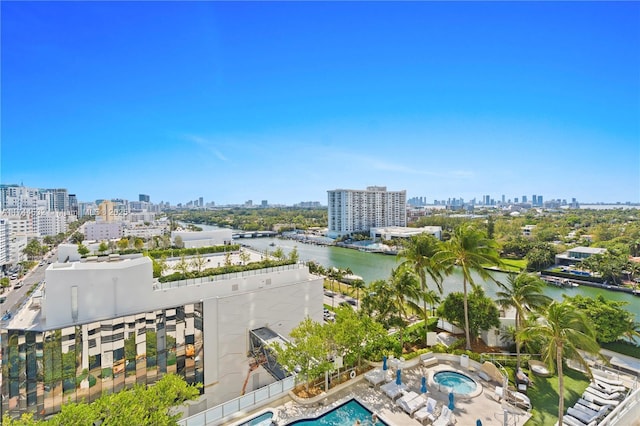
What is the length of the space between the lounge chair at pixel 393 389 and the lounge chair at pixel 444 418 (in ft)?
3.86

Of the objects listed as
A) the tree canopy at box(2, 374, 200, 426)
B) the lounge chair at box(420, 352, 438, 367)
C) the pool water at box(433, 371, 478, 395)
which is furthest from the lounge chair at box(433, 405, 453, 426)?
the tree canopy at box(2, 374, 200, 426)

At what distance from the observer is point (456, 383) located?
10008 mm

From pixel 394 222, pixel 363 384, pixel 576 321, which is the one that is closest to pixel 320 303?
pixel 363 384

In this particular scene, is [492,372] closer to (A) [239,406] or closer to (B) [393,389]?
(B) [393,389]

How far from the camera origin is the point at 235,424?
733 cm

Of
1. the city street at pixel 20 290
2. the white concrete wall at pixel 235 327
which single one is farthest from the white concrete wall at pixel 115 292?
the city street at pixel 20 290

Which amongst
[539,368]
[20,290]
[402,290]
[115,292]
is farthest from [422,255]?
[20,290]

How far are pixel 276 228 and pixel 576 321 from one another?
83.5 meters

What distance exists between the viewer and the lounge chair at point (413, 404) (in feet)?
26.8

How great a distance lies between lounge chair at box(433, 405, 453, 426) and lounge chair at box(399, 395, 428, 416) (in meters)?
0.50

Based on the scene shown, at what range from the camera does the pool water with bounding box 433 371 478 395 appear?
31.5 feet

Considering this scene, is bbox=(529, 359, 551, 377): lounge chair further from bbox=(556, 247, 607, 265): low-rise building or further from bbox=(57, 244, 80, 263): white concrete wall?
bbox=(556, 247, 607, 265): low-rise building

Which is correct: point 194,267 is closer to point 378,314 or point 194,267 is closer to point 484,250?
point 378,314

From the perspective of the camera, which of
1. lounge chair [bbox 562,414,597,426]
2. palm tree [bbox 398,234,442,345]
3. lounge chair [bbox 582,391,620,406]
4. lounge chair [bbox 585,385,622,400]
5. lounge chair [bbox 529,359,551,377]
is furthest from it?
palm tree [bbox 398,234,442,345]
